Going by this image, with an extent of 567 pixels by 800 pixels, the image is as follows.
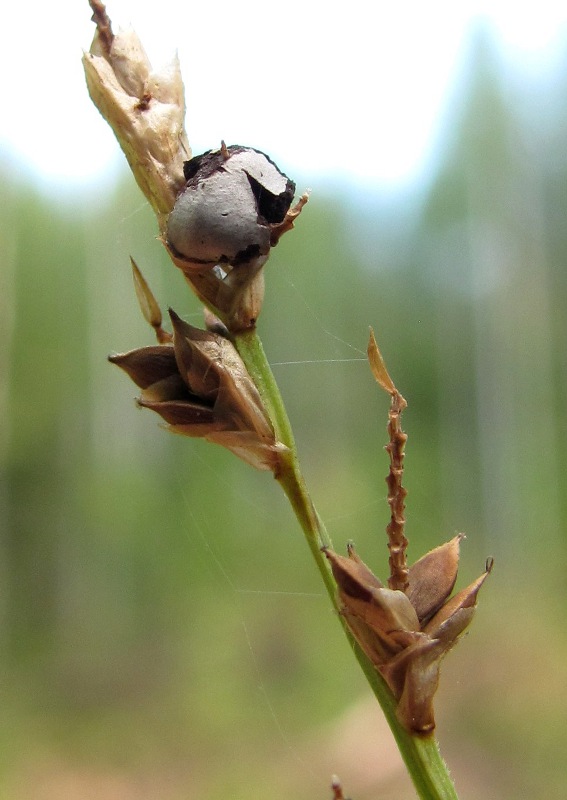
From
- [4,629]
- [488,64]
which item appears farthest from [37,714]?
[488,64]

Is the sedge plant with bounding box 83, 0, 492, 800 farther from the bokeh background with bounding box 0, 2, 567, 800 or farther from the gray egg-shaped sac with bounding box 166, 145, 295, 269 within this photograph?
the bokeh background with bounding box 0, 2, 567, 800

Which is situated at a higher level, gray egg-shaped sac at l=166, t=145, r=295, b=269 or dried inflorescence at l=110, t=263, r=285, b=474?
gray egg-shaped sac at l=166, t=145, r=295, b=269

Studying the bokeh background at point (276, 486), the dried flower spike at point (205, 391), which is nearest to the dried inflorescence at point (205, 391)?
the dried flower spike at point (205, 391)

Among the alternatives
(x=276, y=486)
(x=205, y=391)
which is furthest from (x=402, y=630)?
(x=276, y=486)

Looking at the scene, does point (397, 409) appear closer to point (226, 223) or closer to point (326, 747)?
point (226, 223)

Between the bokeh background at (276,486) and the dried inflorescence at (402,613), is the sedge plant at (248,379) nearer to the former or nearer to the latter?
the dried inflorescence at (402,613)

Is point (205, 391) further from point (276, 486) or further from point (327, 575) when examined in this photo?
point (276, 486)

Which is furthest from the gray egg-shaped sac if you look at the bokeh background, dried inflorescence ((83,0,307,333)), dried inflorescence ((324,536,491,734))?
the bokeh background
